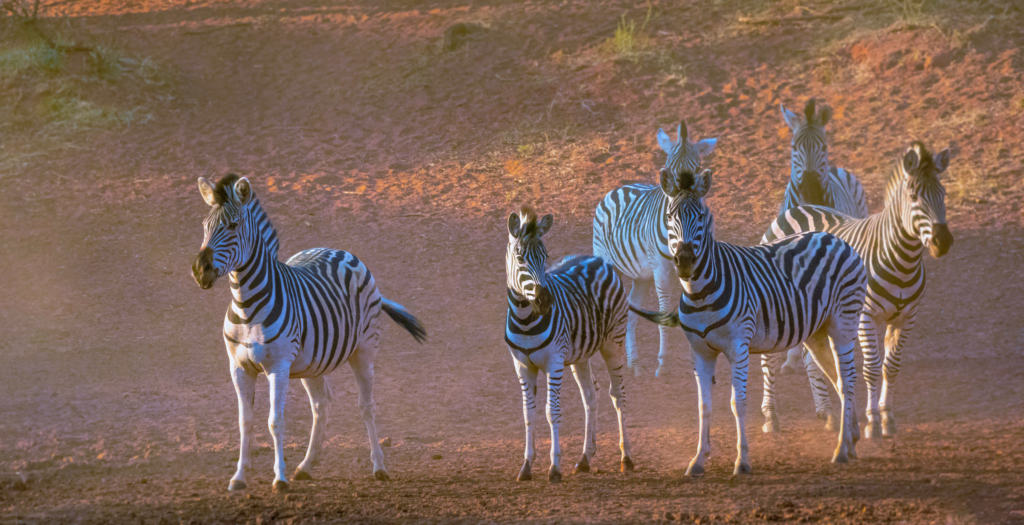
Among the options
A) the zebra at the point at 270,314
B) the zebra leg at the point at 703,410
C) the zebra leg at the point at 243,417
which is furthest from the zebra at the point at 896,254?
the zebra leg at the point at 243,417

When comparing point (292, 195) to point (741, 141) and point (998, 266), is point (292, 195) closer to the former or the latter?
point (741, 141)

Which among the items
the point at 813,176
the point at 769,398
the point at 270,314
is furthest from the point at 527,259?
the point at 813,176

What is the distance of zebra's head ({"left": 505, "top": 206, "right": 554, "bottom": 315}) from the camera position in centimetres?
808

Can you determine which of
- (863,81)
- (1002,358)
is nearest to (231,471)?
(1002,358)

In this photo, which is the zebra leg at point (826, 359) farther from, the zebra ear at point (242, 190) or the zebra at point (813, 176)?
the zebra ear at point (242, 190)

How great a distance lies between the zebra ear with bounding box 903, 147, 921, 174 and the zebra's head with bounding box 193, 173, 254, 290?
17.6 ft

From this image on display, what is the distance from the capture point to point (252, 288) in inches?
321

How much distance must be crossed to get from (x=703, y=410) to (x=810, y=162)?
443 centimetres

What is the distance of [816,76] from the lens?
766 inches

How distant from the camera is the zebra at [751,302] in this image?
833cm

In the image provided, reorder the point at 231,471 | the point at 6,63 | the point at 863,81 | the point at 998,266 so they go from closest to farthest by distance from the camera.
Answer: the point at 231,471, the point at 998,266, the point at 863,81, the point at 6,63

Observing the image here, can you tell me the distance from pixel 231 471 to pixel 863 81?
13.7 metres

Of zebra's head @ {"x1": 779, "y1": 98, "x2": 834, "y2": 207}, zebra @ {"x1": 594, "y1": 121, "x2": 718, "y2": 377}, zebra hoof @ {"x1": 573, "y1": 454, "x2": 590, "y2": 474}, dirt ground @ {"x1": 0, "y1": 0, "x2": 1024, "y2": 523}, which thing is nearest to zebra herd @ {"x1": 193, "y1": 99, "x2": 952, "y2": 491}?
zebra hoof @ {"x1": 573, "y1": 454, "x2": 590, "y2": 474}

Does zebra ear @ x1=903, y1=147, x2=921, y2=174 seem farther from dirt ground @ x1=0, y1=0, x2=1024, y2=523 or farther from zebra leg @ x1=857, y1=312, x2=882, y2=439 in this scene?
dirt ground @ x1=0, y1=0, x2=1024, y2=523
